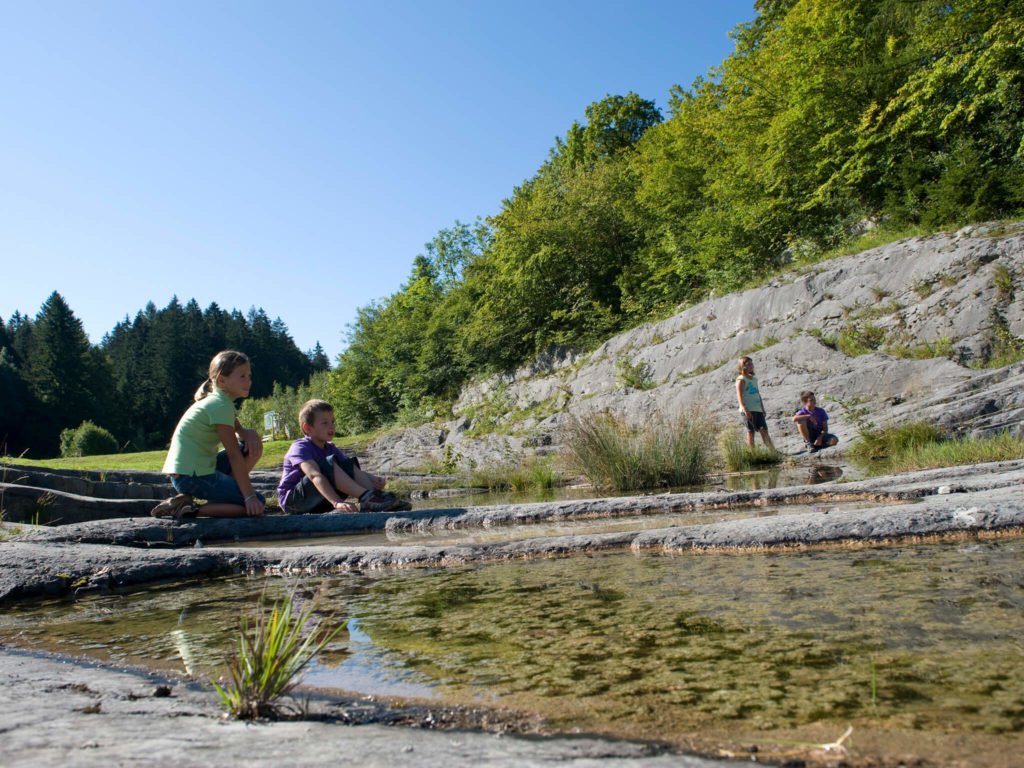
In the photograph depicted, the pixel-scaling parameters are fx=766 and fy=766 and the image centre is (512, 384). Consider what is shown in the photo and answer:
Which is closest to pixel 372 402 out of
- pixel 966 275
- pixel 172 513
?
pixel 966 275

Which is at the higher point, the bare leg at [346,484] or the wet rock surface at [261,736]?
the bare leg at [346,484]

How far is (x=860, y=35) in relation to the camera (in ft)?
61.6

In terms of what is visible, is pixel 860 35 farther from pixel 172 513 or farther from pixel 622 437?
pixel 172 513

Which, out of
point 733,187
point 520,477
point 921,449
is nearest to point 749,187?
point 733,187

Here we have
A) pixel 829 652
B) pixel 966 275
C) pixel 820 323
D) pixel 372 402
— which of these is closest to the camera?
pixel 829 652

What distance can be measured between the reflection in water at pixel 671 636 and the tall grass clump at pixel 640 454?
5.02 metres

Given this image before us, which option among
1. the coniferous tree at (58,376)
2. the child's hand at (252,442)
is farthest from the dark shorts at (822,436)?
the coniferous tree at (58,376)

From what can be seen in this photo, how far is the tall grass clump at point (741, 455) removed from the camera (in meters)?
10.7

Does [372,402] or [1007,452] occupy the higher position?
[372,402]

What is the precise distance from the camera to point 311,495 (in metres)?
6.83

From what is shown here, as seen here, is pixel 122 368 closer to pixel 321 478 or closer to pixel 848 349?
pixel 848 349

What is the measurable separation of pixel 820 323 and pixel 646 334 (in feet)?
19.1

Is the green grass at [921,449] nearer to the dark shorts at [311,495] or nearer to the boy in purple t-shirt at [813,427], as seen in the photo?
the boy in purple t-shirt at [813,427]

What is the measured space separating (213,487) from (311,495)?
912 mm
